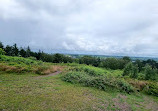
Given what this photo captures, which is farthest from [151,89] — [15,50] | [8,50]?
[8,50]

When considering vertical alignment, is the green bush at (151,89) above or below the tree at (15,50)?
below

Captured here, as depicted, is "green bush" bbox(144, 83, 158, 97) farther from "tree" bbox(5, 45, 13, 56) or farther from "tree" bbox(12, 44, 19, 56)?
"tree" bbox(5, 45, 13, 56)

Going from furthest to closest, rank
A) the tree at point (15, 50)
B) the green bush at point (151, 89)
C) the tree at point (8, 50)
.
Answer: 1. the tree at point (15, 50)
2. the tree at point (8, 50)
3. the green bush at point (151, 89)

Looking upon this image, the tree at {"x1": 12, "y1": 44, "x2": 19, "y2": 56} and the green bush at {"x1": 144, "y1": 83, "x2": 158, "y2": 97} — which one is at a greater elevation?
the tree at {"x1": 12, "y1": 44, "x2": 19, "y2": 56}

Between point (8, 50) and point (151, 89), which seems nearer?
point (151, 89)

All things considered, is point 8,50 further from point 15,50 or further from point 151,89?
point 151,89

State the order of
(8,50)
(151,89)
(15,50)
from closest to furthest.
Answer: (151,89)
(8,50)
(15,50)

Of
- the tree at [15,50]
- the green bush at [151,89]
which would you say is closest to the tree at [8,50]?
the tree at [15,50]

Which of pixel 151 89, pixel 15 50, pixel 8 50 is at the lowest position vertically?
pixel 151 89

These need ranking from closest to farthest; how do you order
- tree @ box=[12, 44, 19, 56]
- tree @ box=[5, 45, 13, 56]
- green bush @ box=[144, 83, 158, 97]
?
green bush @ box=[144, 83, 158, 97], tree @ box=[5, 45, 13, 56], tree @ box=[12, 44, 19, 56]

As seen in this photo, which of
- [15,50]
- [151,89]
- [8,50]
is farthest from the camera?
[15,50]

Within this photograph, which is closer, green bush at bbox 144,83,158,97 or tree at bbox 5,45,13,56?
green bush at bbox 144,83,158,97

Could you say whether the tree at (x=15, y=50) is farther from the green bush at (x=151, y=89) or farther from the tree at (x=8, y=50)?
the green bush at (x=151, y=89)

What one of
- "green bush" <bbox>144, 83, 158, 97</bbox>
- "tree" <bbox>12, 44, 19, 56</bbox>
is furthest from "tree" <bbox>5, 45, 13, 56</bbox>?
"green bush" <bbox>144, 83, 158, 97</bbox>
